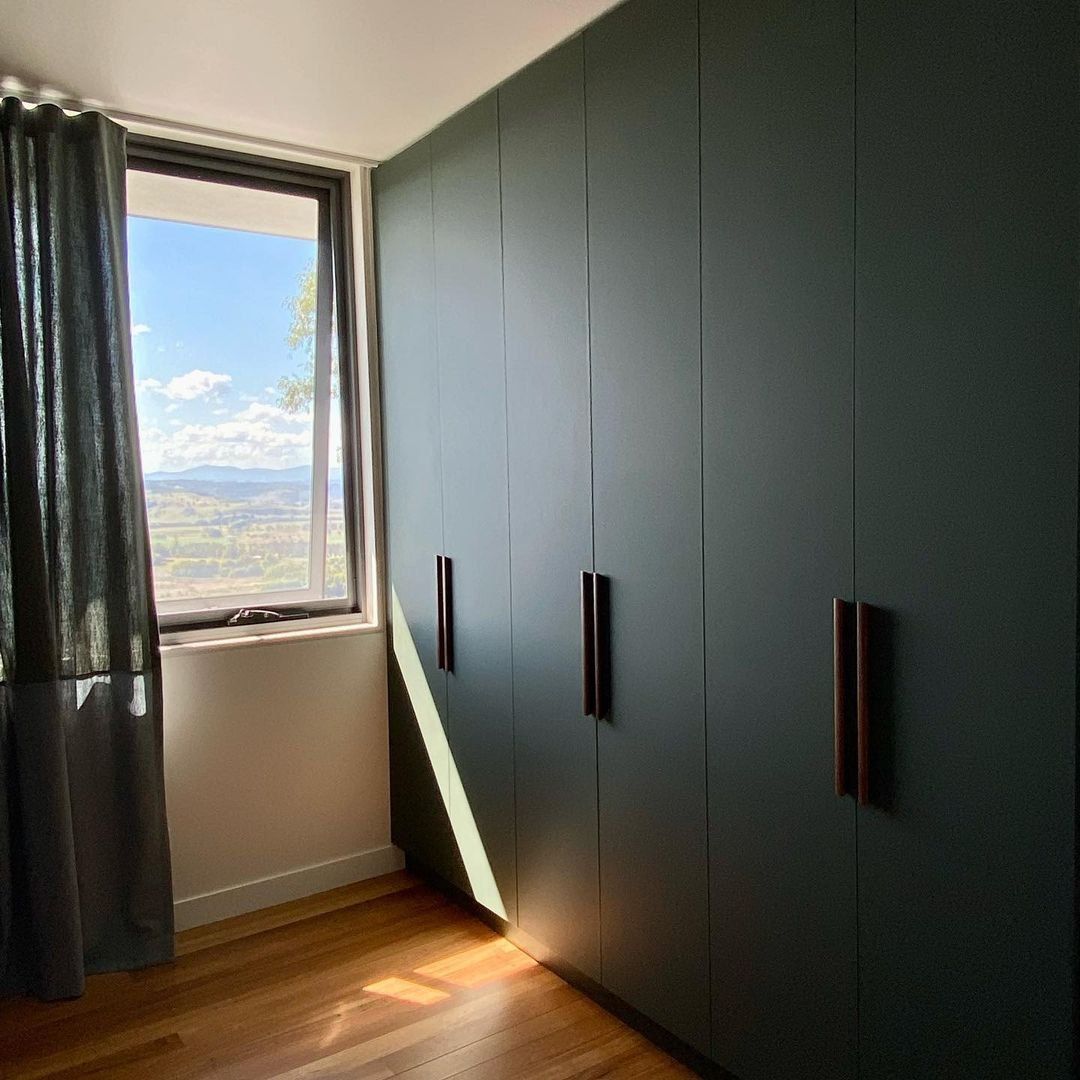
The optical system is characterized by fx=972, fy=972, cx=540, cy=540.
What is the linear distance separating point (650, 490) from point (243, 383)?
5.55 ft

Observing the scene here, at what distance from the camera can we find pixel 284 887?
3219mm

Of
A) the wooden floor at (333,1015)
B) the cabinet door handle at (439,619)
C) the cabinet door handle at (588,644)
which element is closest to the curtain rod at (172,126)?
the cabinet door handle at (439,619)

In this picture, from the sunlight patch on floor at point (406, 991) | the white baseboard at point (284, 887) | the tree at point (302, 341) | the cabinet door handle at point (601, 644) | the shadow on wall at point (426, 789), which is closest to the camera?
the cabinet door handle at point (601, 644)

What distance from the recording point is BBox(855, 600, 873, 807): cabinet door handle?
67.0 inches

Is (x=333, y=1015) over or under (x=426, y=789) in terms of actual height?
under

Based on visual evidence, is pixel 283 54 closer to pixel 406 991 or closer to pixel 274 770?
pixel 274 770

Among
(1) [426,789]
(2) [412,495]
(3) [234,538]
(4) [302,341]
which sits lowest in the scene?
(1) [426,789]

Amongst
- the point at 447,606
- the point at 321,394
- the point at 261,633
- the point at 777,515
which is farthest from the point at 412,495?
the point at 777,515

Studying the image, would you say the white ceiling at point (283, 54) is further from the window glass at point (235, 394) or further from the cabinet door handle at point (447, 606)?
the cabinet door handle at point (447, 606)

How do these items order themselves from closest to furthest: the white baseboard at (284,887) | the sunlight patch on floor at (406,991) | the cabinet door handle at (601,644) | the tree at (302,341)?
the cabinet door handle at (601,644), the sunlight patch on floor at (406,991), the white baseboard at (284,887), the tree at (302,341)

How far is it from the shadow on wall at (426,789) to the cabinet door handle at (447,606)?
7.5 inches

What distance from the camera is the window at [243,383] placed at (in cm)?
310

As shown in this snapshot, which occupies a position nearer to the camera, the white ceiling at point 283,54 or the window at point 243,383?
the white ceiling at point 283,54

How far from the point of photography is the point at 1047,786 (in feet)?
4.79
